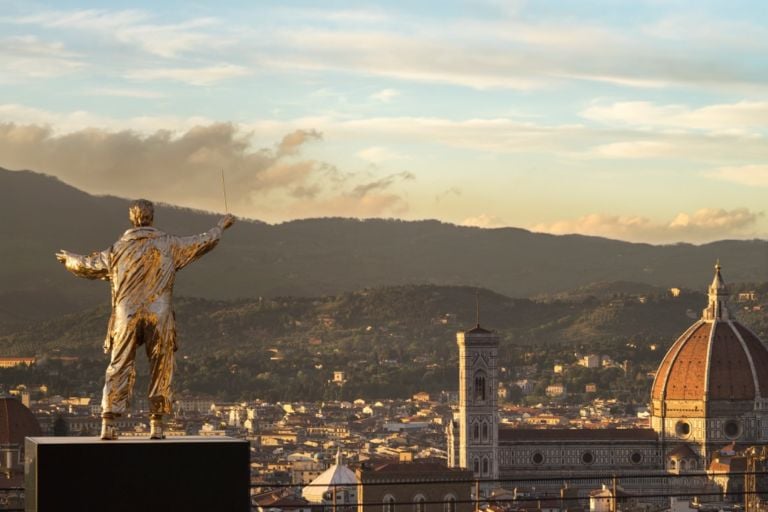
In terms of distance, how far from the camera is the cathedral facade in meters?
93.7

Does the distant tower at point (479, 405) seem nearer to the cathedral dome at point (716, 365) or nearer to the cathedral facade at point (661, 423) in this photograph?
the cathedral facade at point (661, 423)

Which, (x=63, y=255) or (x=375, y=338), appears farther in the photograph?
(x=375, y=338)

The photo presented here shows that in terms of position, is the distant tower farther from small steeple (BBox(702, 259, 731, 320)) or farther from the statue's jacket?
the statue's jacket

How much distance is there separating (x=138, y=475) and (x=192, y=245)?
3.69 ft

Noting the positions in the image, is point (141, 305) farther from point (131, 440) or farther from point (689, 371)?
point (689, 371)

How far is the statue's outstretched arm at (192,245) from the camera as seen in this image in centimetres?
1033

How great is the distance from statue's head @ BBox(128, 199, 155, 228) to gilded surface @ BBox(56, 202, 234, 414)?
14 mm

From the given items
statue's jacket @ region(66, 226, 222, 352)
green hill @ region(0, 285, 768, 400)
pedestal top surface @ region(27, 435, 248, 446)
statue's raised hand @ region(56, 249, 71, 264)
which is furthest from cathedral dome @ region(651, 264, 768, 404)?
pedestal top surface @ region(27, 435, 248, 446)

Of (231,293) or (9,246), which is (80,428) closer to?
(9,246)

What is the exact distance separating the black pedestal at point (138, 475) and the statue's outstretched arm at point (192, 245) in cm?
86

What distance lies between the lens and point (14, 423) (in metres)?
72.6

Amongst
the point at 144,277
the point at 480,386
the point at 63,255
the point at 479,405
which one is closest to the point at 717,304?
the point at 480,386

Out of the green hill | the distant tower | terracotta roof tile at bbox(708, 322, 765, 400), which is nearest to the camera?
the distant tower

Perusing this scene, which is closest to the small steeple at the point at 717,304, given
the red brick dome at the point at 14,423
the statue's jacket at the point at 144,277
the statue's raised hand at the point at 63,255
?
the red brick dome at the point at 14,423
